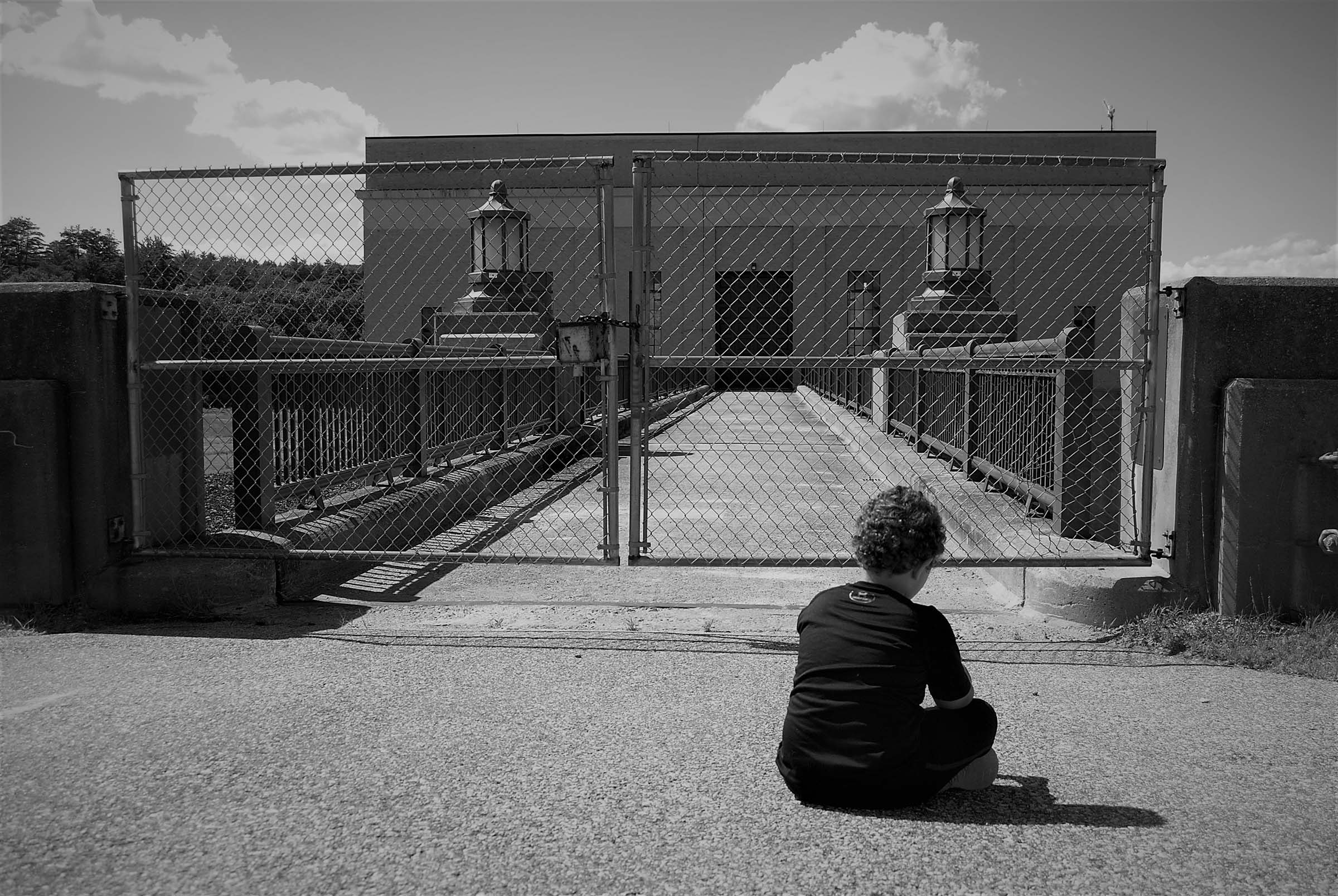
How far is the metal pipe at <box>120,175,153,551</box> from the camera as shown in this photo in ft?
17.3

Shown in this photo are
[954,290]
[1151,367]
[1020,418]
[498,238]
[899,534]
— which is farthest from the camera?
[954,290]

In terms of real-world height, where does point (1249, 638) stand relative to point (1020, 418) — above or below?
below

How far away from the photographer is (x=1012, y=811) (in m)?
3.04

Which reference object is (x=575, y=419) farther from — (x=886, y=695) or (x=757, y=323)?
(x=757, y=323)

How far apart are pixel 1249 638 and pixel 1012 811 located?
239 centimetres

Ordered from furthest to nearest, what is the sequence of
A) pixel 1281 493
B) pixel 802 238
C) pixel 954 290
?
pixel 802 238 < pixel 954 290 < pixel 1281 493

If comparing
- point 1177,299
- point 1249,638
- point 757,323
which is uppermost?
point 757,323

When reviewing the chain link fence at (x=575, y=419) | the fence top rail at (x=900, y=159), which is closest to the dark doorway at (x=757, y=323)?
the chain link fence at (x=575, y=419)

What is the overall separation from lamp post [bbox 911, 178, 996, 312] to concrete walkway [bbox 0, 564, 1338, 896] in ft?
34.2

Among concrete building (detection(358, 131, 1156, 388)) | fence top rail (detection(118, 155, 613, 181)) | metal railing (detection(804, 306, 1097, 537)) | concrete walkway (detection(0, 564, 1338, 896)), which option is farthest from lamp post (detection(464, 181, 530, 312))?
concrete building (detection(358, 131, 1156, 388))

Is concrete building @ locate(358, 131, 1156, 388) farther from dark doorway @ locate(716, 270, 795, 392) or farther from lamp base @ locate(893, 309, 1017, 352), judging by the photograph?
lamp base @ locate(893, 309, 1017, 352)

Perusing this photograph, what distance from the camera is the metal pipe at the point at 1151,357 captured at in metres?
5.04

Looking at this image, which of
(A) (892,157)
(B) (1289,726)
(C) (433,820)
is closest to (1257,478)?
(B) (1289,726)

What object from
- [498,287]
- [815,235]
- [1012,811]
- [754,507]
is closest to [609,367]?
[1012,811]
